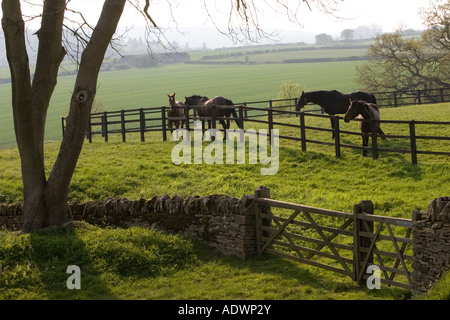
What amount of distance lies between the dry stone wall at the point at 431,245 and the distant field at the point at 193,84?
51.4 m

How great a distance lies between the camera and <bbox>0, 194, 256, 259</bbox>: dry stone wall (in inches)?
408

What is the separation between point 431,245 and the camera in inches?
299

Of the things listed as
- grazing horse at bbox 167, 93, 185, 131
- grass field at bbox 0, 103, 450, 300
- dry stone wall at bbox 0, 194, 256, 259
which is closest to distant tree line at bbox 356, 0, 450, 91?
grazing horse at bbox 167, 93, 185, 131

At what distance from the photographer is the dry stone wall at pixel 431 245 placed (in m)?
7.38

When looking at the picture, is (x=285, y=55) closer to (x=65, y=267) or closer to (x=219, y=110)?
(x=219, y=110)

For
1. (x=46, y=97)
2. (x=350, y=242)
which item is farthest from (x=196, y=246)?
(x=46, y=97)

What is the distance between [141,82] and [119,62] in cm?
3674

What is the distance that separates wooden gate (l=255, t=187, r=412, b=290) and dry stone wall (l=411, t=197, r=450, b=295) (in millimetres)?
174

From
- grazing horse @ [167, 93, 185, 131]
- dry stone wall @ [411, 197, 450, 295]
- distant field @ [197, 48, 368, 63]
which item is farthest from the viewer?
distant field @ [197, 48, 368, 63]

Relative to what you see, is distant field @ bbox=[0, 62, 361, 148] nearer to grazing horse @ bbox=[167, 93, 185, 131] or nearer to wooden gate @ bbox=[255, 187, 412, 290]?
grazing horse @ bbox=[167, 93, 185, 131]

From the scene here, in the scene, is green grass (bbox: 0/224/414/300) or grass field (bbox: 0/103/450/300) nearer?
green grass (bbox: 0/224/414/300)

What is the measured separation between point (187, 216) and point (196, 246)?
2.40 feet

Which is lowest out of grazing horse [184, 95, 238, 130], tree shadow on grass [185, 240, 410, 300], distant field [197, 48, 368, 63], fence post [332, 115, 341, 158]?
tree shadow on grass [185, 240, 410, 300]

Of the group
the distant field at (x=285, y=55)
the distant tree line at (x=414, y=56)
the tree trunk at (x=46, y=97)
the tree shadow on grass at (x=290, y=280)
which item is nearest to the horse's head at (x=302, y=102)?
the tree trunk at (x=46, y=97)
